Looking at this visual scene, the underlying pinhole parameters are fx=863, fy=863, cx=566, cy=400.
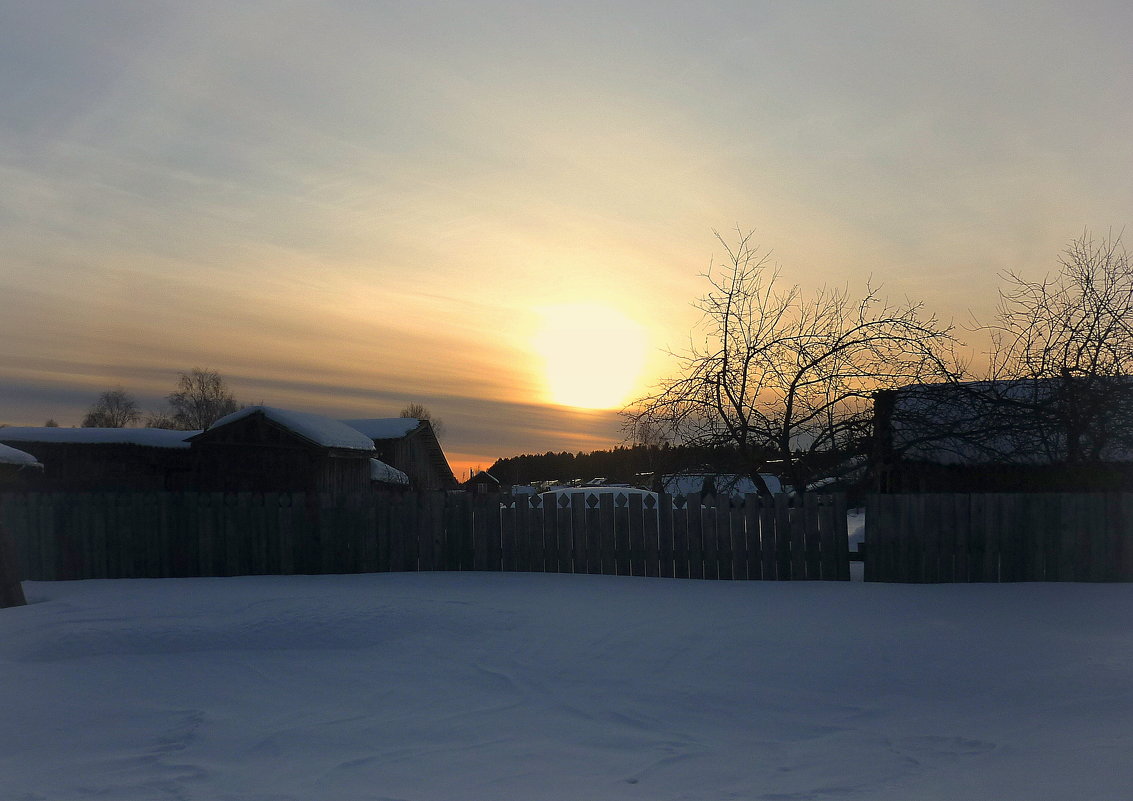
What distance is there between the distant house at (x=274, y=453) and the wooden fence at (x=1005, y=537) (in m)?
17.8

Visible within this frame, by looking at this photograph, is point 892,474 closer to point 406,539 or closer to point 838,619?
point 838,619

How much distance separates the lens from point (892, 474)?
1609cm

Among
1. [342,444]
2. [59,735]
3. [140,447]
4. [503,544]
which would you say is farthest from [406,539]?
[140,447]

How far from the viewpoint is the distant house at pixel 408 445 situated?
129 ft

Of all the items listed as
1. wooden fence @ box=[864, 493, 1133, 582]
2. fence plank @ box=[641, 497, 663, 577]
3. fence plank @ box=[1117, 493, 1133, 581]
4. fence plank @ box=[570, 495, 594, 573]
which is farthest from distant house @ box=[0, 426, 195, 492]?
fence plank @ box=[1117, 493, 1133, 581]

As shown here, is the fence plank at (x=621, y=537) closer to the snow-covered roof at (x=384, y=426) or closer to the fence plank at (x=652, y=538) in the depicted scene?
the fence plank at (x=652, y=538)

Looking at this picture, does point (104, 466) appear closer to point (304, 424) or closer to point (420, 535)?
point (304, 424)

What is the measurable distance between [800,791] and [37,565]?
575 inches

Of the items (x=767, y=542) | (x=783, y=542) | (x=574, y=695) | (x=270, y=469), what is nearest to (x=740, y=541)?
(x=767, y=542)

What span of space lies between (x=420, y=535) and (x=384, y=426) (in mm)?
26179

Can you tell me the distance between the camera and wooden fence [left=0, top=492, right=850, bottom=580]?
12.6m

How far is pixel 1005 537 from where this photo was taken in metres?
12.1

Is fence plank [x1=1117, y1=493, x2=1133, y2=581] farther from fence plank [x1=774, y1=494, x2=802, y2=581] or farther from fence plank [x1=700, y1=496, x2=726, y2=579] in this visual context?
fence plank [x1=700, y1=496, x2=726, y2=579]

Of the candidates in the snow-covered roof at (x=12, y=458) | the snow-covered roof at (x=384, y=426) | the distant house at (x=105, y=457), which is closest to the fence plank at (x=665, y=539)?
the snow-covered roof at (x=12, y=458)
